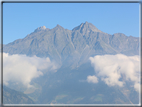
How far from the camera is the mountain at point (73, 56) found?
105375 millimetres

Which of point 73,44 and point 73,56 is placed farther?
point 73,44

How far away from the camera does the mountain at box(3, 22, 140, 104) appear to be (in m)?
105

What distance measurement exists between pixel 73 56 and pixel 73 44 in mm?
19596

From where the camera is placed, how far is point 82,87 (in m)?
116

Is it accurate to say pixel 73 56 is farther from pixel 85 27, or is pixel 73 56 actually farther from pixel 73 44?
pixel 85 27

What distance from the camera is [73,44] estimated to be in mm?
157000

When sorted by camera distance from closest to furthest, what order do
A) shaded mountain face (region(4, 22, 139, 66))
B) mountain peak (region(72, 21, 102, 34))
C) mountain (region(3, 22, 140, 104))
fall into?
1. mountain (region(3, 22, 140, 104))
2. shaded mountain face (region(4, 22, 139, 66))
3. mountain peak (region(72, 21, 102, 34))

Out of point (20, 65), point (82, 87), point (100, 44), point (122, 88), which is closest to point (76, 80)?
point (82, 87)

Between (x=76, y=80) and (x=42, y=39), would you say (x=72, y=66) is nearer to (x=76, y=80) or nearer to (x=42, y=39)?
A: (x=76, y=80)

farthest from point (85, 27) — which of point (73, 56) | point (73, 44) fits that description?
point (73, 56)

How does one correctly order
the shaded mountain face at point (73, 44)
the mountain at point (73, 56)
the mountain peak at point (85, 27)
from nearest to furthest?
the mountain at point (73, 56) → the shaded mountain face at point (73, 44) → the mountain peak at point (85, 27)

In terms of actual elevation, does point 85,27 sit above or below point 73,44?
above

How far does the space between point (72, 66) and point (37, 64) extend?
2421cm

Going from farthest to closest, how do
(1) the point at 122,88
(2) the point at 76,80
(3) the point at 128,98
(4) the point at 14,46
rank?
(4) the point at 14,46
(2) the point at 76,80
(1) the point at 122,88
(3) the point at 128,98
